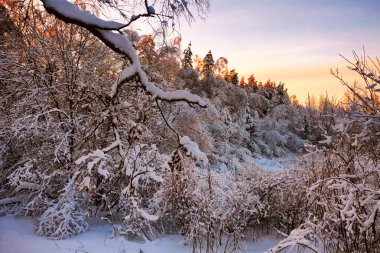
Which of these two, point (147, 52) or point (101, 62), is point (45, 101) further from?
point (147, 52)

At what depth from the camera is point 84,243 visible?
5.96 m

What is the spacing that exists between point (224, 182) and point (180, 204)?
1.56 meters

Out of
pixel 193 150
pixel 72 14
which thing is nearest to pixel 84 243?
pixel 193 150

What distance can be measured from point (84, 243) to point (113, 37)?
413 centimetres

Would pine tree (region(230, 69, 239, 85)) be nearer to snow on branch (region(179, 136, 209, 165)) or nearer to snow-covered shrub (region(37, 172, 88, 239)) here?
snow-covered shrub (region(37, 172, 88, 239))

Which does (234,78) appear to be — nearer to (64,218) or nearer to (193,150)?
(64,218)

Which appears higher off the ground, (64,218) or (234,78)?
(234,78)

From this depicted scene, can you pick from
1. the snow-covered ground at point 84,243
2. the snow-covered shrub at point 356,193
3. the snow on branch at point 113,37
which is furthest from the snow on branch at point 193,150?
the snow-covered ground at point 84,243

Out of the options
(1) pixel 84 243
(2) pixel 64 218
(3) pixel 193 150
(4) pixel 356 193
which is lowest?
(1) pixel 84 243

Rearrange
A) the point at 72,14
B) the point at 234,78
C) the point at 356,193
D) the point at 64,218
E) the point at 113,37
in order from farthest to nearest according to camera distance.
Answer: the point at 234,78
the point at 64,218
the point at 356,193
the point at 113,37
the point at 72,14

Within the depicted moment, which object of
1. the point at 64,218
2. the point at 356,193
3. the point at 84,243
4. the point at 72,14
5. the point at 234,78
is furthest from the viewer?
the point at 234,78

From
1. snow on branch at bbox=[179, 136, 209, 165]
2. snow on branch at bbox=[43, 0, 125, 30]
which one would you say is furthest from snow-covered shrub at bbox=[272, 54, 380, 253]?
snow on branch at bbox=[43, 0, 125, 30]

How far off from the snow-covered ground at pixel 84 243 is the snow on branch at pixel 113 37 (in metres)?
3.45

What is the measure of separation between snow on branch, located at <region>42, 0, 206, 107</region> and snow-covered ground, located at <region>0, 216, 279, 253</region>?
11.3ft
